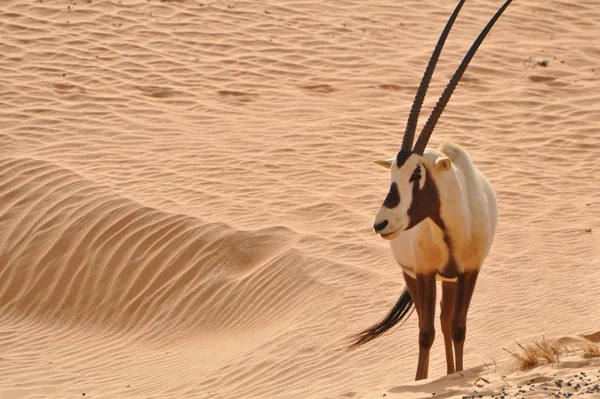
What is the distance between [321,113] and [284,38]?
10.2ft

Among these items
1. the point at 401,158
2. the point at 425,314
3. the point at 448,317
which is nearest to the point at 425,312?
the point at 425,314

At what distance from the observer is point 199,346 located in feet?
30.2

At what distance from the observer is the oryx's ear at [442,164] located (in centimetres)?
598

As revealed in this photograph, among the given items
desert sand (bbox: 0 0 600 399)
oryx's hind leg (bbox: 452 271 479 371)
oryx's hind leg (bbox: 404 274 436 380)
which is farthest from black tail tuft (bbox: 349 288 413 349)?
oryx's hind leg (bbox: 452 271 479 371)

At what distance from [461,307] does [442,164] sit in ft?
2.97

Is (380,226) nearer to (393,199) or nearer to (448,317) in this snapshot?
(393,199)

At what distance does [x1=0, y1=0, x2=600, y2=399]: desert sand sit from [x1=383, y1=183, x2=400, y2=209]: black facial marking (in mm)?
956

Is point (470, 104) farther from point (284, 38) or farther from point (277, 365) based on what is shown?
point (277, 365)

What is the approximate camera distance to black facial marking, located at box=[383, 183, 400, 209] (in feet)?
19.0

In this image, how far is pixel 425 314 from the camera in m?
6.39

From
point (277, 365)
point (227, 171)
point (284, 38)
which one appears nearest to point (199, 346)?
point (277, 365)

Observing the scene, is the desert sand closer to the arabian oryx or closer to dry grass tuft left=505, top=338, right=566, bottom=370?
dry grass tuft left=505, top=338, right=566, bottom=370

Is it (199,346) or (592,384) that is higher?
(592,384)

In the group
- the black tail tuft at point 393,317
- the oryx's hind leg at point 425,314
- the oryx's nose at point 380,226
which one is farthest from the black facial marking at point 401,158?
the black tail tuft at point 393,317
